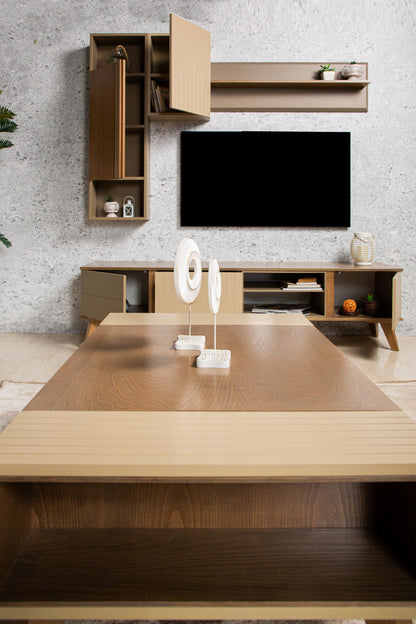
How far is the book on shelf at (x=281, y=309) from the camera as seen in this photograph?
13.7ft

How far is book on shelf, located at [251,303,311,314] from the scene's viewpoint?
4172mm

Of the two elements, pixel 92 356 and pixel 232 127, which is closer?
pixel 92 356

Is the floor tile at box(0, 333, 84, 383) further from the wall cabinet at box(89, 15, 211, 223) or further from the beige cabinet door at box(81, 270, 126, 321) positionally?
the wall cabinet at box(89, 15, 211, 223)

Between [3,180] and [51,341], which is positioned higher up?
[3,180]

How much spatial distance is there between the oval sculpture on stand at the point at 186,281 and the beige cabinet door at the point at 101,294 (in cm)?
208

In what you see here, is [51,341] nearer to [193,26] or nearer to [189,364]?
[193,26]

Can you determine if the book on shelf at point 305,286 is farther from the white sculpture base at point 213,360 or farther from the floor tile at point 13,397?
the white sculpture base at point 213,360

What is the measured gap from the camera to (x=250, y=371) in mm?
1601

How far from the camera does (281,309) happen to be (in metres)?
4.20

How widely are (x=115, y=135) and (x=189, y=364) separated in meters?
2.90

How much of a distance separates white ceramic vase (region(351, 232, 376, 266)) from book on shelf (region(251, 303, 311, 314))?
1.72ft

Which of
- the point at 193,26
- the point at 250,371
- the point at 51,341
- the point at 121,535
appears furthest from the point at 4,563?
the point at 193,26

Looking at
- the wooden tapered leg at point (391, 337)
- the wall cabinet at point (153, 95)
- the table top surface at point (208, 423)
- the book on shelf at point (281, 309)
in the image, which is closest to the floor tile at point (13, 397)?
the table top surface at point (208, 423)

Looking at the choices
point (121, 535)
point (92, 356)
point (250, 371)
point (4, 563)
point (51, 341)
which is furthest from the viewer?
point (51, 341)
